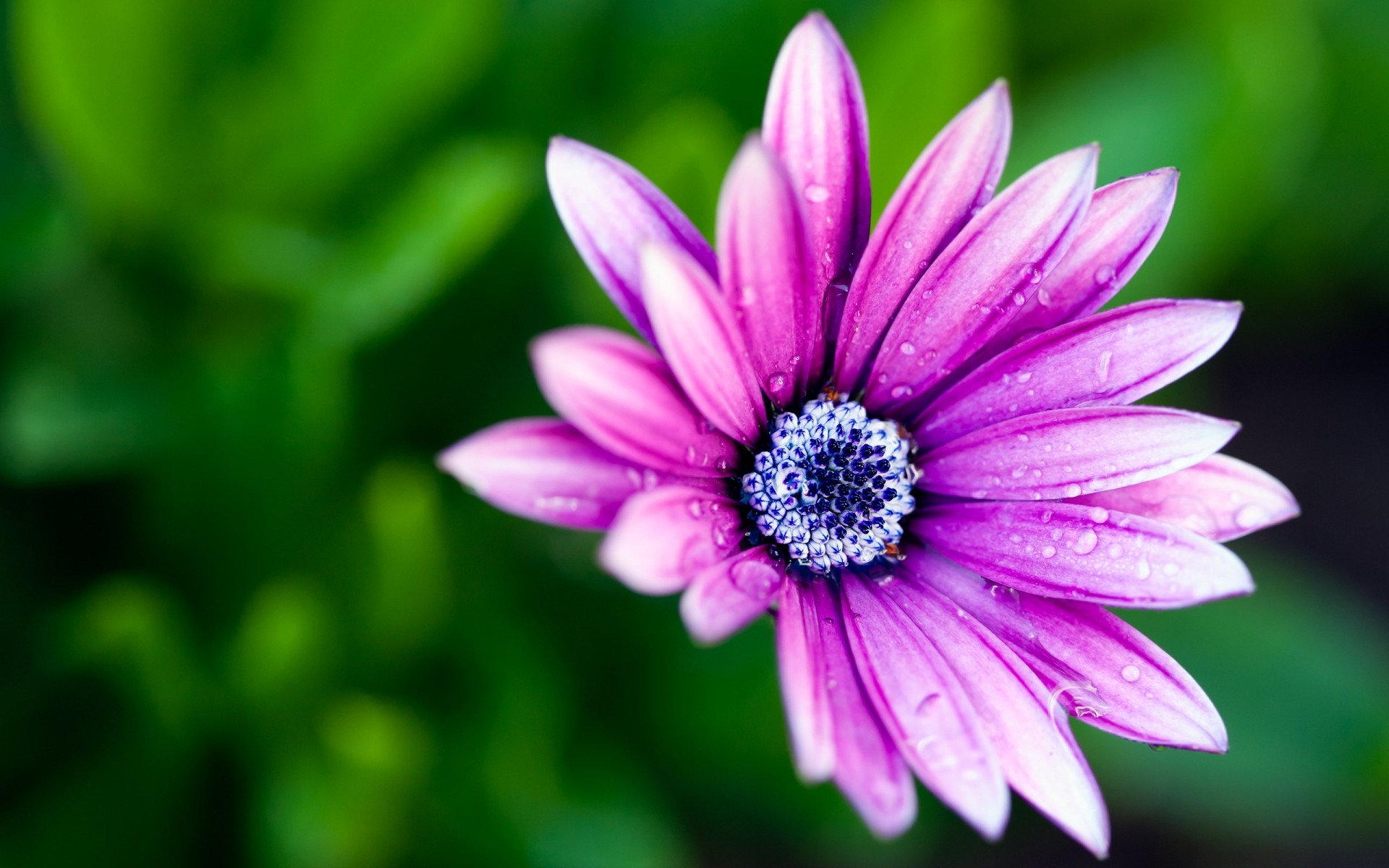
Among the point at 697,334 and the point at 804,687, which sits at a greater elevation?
the point at 697,334

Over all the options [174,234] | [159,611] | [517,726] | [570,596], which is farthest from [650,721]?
[174,234]

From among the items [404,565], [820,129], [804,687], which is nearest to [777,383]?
[820,129]

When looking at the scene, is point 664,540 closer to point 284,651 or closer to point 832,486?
point 832,486

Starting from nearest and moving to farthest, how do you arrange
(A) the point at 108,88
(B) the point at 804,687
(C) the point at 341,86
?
(B) the point at 804,687 → (A) the point at 108,88 → (C) the point at 341,86

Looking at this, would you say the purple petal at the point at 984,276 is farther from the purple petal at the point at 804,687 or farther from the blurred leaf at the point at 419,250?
the blurred leaf at the point at 419,250

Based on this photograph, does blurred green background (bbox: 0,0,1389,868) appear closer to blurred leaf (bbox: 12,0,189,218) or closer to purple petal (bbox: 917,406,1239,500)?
blurred leaf (bbox: 12,0,189,218)

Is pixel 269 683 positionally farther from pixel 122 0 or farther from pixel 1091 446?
pixel 1091 446
